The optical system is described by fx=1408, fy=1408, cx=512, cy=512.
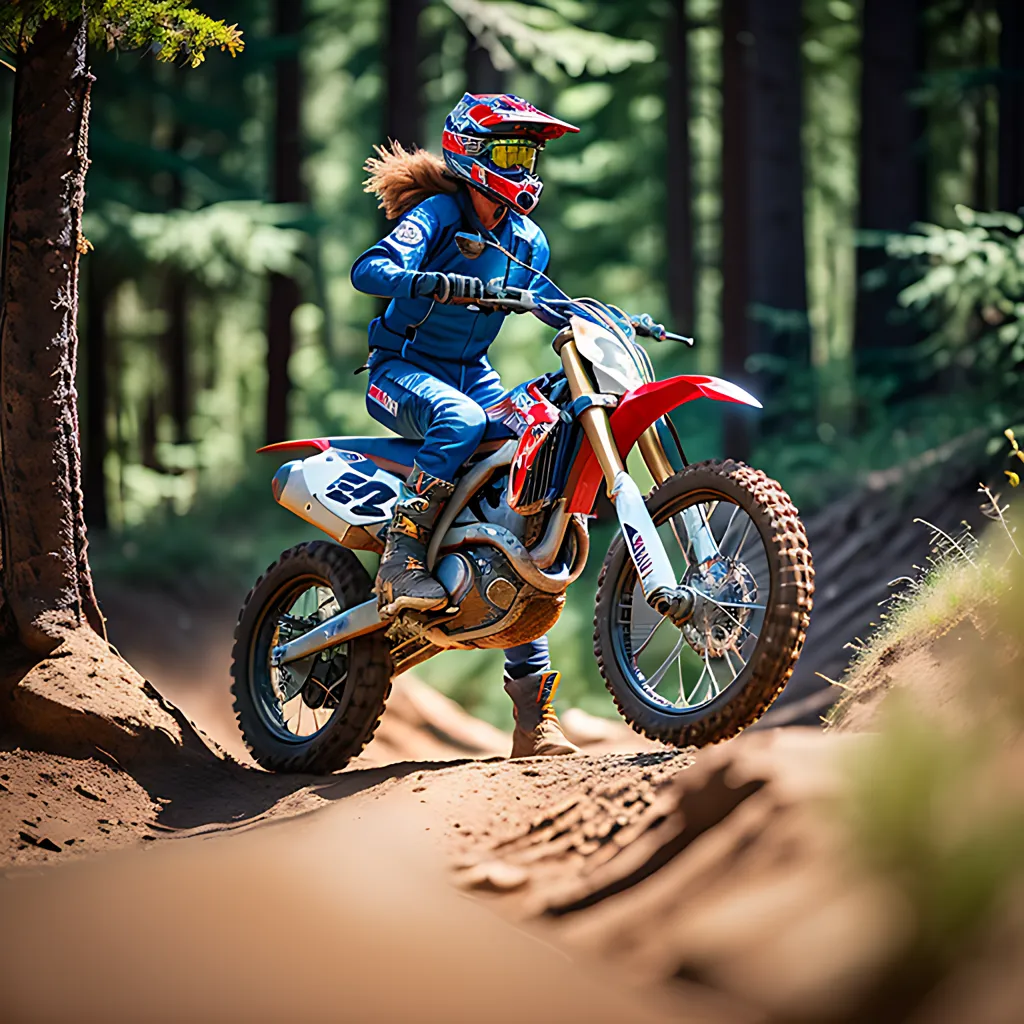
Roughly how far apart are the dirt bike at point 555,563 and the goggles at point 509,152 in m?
0.37

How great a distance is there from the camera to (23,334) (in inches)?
283

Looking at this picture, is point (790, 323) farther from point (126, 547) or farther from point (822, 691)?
point (126, 547)

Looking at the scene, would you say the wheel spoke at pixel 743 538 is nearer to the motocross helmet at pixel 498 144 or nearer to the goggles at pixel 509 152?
the motocross helmet at pixel 498 144

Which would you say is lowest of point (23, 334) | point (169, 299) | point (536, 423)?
point (536, 423)

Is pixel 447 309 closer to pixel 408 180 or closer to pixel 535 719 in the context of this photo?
pixel 408 180

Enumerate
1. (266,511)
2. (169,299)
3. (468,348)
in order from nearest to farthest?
(468,348) → (266,511) → (169,299)

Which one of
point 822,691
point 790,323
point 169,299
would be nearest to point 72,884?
point 822,691

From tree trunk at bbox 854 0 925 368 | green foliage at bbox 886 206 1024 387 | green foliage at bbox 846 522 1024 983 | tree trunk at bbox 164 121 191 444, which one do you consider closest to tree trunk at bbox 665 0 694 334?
tree trunk at bbox 854 0 925 368

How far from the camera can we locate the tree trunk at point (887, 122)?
1622cm

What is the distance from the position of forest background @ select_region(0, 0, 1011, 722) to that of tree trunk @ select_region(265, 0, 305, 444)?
4cm

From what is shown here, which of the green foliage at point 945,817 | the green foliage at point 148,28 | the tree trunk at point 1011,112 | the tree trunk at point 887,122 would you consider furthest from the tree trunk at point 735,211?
the green foliage at point 945,817

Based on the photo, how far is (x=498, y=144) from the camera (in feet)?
21.0

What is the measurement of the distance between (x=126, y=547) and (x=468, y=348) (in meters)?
9.55

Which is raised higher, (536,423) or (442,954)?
(536,423)
